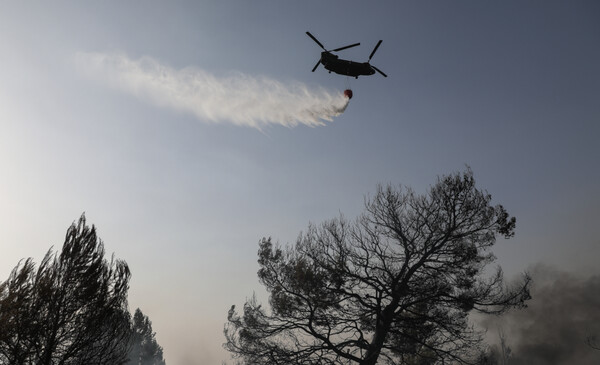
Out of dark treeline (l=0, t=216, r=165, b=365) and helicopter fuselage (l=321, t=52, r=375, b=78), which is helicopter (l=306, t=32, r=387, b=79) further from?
dark treeline (l=0, t=216, r=165, b=365)

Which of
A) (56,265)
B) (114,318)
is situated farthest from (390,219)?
(56,265)

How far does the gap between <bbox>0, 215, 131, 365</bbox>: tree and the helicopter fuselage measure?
10.1m

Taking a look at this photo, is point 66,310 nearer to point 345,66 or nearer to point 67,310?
point 67,310

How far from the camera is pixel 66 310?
28.3 ft

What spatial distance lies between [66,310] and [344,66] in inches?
486

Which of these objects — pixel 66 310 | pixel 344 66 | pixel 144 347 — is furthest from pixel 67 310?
pixel 144 347

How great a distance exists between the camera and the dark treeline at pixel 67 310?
806 centimetres

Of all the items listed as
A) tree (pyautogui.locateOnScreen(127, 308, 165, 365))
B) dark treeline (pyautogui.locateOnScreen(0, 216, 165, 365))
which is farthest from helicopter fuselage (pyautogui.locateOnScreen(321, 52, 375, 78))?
tree (pyautogui.locateOnScreen(127, 308, 165, 365))

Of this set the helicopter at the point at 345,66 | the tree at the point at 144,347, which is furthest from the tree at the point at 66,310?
the tree at the point at 144,347

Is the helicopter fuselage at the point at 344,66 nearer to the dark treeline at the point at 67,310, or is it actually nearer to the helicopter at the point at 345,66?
the helicopter at the point at 345,66

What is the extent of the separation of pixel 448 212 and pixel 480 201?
4.23ft

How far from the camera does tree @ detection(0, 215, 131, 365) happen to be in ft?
26.4

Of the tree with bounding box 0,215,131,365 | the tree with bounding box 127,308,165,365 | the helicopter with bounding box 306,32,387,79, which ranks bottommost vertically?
the tree with bounding box 0,215,131,365

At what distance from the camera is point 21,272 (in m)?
8.51
